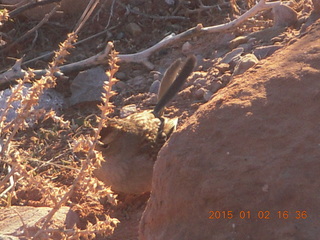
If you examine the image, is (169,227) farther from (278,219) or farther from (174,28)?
(174,28)

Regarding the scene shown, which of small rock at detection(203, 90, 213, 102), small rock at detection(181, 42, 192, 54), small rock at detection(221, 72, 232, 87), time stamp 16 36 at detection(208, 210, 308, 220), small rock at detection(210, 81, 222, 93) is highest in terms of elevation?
time stamp 16 36 at detection(208, 210, 308, 220)

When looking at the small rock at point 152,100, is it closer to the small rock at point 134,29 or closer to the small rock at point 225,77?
the small rock at point 225,77

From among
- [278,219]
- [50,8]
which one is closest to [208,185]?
[278,219]

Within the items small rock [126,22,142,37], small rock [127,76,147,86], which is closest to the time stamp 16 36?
small rock [127,76,147,86]

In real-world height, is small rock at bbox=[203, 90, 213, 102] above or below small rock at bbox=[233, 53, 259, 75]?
below

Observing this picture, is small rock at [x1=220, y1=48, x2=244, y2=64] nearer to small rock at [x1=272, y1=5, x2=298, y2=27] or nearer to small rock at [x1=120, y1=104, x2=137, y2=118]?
small rock at [x1=272, y1=5, x2=298, y2=27]

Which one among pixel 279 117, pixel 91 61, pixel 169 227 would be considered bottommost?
pixel 91 61

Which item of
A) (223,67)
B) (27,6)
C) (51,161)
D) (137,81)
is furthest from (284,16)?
(27,6)

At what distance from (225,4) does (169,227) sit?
3.99 metres

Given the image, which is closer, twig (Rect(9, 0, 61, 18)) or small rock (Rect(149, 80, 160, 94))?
small rock (Rect(149, 80, 160, 94))

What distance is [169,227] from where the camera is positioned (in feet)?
8.36

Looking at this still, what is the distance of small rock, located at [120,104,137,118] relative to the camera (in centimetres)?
516

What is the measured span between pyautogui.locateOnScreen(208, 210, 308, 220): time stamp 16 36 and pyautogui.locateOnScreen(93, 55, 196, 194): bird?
5.68 feet

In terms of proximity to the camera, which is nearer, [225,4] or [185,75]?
[185,75]
